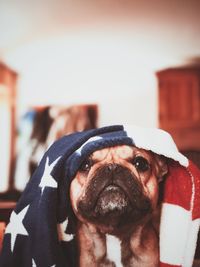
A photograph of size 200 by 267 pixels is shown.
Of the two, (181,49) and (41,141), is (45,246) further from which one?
(41,141)

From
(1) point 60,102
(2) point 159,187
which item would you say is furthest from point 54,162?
(1) point 60,102

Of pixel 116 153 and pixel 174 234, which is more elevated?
pixel 116 153

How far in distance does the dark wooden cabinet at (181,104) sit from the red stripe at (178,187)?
5.75ft

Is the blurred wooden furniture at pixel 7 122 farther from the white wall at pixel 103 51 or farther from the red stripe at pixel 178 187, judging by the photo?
the red stripe at pixel 178 187

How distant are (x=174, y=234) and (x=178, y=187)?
15 centimetres

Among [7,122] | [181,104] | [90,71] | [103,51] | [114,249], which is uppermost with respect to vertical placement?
[103,51]

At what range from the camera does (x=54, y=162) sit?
3.57 feet

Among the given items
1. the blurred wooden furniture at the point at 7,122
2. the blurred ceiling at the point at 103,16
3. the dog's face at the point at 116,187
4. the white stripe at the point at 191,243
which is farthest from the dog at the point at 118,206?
the blurred wooden furniture at the point at 7,122

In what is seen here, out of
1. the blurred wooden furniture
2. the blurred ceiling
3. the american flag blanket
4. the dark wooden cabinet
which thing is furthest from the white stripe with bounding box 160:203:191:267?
the blurred wooden furniture

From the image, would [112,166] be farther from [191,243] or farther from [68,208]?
[191,243]

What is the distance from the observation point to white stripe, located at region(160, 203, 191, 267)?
1064mm

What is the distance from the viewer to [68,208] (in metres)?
1.15

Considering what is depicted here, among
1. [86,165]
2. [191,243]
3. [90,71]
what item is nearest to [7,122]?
[90,71]

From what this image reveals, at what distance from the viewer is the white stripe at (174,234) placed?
1.06 meters
